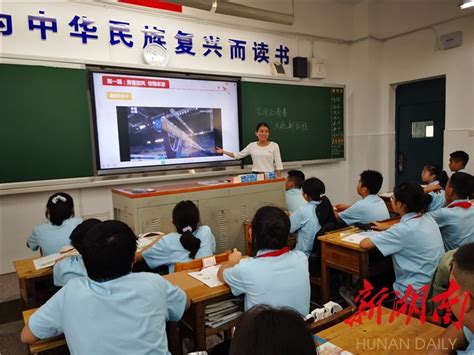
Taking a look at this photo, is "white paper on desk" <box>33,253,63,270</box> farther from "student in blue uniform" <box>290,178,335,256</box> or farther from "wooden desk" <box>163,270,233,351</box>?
"student in blue uniform" <box>290,178,335,256</box>

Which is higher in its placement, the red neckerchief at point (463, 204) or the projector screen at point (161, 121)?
the projector screen at point (161, 121)

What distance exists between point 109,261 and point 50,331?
12.8 inches

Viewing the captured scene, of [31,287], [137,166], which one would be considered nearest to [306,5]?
[137,166]

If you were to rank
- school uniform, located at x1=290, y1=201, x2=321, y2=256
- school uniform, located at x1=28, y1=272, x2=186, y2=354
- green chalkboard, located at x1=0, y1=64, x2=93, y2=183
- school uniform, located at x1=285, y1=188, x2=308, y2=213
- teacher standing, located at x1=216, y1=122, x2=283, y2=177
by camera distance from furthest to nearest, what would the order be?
teacher standing, located at x1=216, y1=122, x2=283, y2=177
school uniform, located at x1=285, y1=188, x2=308, y2=213
green chalkboard, located at x1=0, y1=64, x2=93, y2=183
school uniform, located at x1=290, y1=201, x2=321, y2=256
school uniform, located at x1=28, y1=272, x2=186, y2=354

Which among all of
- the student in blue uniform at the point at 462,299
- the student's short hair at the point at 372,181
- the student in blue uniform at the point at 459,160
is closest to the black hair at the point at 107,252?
the student in blue uniform at the point at 462,299

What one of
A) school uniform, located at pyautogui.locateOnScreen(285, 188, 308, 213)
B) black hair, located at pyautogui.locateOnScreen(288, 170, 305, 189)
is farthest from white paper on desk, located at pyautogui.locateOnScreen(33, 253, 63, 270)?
black hair, located at pyautogui.locateOnScreen(288, 170, 305, 189)

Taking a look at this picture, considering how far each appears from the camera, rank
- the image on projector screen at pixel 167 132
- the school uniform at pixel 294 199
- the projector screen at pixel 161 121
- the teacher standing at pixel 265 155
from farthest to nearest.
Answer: the teacher standing at pixel 265 155 → the image on projector screen at pixel 167 132 → the projector screen at pixel 161 121 → the school uniform at pixel 294 199

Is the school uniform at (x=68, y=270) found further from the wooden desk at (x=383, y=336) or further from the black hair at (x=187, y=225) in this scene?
the wooden desk at (x=383, y=336)

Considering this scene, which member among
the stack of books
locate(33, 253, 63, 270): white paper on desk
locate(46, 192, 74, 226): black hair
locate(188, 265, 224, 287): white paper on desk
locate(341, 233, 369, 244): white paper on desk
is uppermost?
locate(46, 192, 74, 226): black hair

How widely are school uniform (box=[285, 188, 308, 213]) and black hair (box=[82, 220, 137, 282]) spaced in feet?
8.57

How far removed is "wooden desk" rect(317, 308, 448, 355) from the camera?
3.90 feet

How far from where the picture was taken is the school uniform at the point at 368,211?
2900 mm

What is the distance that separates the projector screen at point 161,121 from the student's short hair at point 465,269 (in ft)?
11.8

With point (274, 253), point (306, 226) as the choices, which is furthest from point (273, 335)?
point (306, 226)
